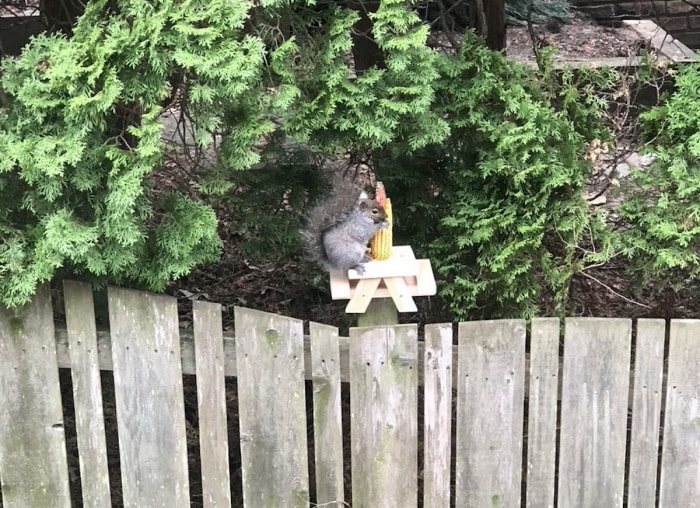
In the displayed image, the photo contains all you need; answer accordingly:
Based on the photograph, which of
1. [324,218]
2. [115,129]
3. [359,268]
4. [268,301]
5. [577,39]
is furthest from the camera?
[577,39]

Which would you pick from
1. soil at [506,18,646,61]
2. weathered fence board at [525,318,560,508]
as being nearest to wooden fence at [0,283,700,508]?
weathered fence board at [525,318,560,508]

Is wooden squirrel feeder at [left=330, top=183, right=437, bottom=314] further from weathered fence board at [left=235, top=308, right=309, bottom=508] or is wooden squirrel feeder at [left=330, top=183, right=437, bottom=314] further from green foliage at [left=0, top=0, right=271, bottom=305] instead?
green foliage at [left=0, top=0, right=271, bottom=305]

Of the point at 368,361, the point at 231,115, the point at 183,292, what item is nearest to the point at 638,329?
the point at 368,361

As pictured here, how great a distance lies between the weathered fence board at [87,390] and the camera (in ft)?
8.16

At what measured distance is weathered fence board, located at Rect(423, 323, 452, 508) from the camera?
2.50 m

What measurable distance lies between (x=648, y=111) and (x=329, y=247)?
130 centimetres

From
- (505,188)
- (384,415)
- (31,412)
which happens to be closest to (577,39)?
(505,188)

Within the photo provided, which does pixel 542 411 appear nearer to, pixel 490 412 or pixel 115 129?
pixel 490 412

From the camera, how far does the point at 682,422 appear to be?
254 centimetres

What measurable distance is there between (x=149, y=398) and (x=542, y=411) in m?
1.25

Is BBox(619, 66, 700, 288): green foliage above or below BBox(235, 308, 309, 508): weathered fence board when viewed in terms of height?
above

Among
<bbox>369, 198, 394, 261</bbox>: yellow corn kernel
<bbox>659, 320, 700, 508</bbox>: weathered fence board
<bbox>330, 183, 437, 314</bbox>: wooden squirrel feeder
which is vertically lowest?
<bbox>659, 320, 700, 508</bbox>: weathered fence board

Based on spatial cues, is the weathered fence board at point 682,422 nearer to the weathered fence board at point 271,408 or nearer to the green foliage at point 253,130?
the green foliage at point 253,130

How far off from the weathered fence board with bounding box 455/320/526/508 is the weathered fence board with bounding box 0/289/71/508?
129cm
